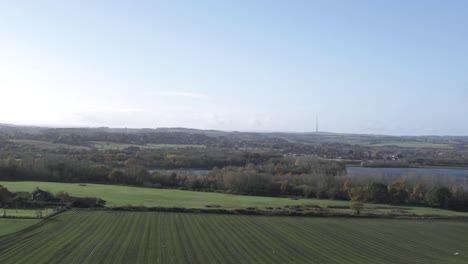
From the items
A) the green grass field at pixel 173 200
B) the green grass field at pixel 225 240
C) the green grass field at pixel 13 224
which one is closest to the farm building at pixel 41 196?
the green grass field at pixel 173 200

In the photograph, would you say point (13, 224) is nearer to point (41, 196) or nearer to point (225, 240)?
point (41, 196)

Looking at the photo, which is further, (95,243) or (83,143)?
(83,143)

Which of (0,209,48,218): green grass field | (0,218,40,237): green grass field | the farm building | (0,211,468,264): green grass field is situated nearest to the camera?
(0,211,468,264): green grass field

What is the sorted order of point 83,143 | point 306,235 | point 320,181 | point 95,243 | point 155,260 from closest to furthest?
point 155,260
point 95,243
point 306,235
point 320,181
point 83,143

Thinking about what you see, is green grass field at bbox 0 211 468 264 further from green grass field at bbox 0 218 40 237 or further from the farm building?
the farm building

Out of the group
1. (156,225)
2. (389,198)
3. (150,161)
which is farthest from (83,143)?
(156,225)

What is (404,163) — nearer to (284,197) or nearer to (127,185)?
(284,197)

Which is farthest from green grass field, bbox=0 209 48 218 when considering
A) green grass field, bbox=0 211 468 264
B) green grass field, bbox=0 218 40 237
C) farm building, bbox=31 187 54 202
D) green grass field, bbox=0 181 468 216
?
green grass field, bbox=0 181 468 216

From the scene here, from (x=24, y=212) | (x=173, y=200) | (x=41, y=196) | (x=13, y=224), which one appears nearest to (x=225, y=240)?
(x=13, y=224)
